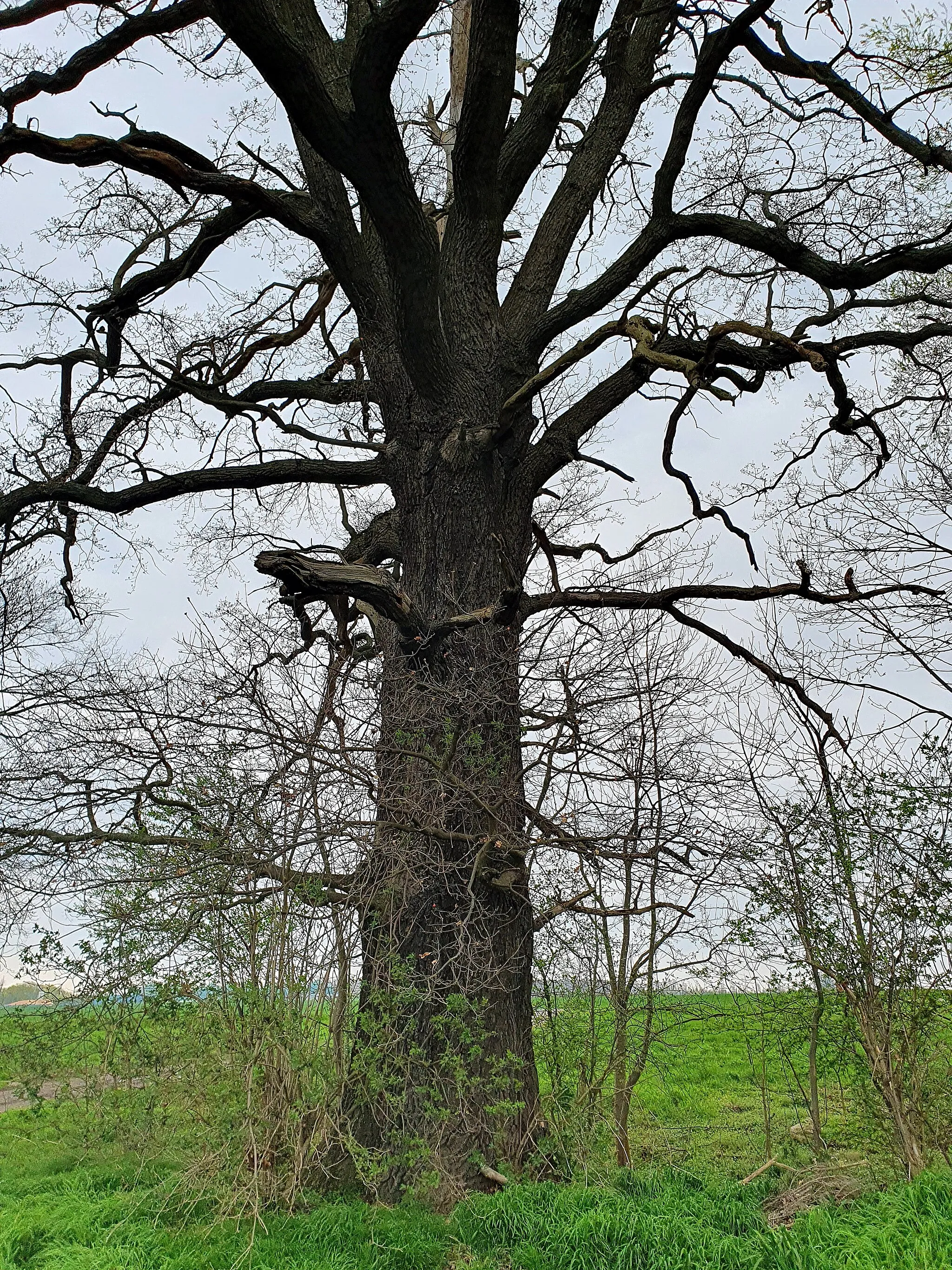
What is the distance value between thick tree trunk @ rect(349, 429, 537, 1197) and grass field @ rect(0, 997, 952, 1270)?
39cm

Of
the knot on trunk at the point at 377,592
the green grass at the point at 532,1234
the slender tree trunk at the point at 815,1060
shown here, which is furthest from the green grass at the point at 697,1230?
the knot on trunk at the point at 377,592

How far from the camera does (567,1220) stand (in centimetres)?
458

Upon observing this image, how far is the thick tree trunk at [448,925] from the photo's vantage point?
5258 millimetres

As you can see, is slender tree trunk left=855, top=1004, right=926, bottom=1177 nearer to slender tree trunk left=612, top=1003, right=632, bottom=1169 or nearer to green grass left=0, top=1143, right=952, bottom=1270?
green grass left=0, top=1143, right=952, bottom=1270

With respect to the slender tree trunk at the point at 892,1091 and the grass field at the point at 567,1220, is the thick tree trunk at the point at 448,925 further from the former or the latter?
the slender tree trunk at the point at 892,1091

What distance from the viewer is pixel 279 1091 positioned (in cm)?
503

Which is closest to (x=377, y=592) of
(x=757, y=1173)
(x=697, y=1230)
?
(x=697, y=1230)

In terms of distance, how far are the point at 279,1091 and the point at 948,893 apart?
11.8 ft

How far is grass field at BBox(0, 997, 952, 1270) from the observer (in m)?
4.16

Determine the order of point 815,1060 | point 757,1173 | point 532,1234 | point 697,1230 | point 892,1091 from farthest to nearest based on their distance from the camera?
A: point 815,1060, point 757,1173, point 892,1091, point 532,1234, point 697,1230

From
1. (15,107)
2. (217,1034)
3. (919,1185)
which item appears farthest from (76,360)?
(919,1185)

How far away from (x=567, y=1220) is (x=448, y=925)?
1493mm

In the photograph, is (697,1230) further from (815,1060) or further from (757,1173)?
(815,1060)

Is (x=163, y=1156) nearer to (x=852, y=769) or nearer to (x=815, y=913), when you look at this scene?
(x=815, y=913)
